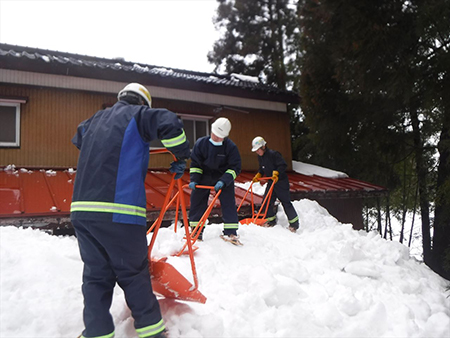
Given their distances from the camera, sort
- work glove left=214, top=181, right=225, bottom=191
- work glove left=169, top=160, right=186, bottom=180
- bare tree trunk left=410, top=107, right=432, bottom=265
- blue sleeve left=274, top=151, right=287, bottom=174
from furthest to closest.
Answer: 1. bare tree trunk left=410, top=107, right=432, bottom=265
2. blue sleeve left=274, top=151, right=287, bottom=174
3. work glove left=214, top=181, right=225, bottom=191
4. work glove left=169, top=160, right=186, bottom=180

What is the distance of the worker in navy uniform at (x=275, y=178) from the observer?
5.93 metres

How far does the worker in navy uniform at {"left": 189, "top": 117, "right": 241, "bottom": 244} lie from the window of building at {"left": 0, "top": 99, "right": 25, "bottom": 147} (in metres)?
4.75

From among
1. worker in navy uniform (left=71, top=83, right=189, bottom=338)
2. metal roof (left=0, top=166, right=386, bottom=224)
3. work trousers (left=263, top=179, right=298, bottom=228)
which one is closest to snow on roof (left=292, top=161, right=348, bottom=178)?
metal roof (left=0, top=166, right=386, bottom=224)

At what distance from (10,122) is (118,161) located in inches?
247

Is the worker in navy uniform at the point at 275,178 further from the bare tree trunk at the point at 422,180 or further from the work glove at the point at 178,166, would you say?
the bare tree trunk at the point at 422,180

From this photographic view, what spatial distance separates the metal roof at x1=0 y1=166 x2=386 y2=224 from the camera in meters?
4.80

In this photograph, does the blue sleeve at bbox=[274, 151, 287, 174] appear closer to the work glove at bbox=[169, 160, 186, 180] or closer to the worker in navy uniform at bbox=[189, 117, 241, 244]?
the worker in navy uniform at bbox=[189, 117, 241, 244]

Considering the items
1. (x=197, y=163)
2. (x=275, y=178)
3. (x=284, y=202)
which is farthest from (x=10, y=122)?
(x=284, y=202)

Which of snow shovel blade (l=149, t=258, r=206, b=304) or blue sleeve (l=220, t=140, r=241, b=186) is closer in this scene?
snow shovel blade (l=149, t=258, r=206, b=304)

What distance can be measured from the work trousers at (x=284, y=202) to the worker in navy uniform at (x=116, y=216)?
393cm

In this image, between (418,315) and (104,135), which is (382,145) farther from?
(104,135)

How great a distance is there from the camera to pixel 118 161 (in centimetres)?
229

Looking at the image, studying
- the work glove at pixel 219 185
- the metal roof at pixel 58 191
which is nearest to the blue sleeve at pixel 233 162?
the work glove at pixel 219 185

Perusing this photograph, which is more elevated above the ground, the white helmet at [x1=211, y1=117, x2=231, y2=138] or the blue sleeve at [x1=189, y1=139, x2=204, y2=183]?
the white helmet at [x1=211, y1=117, x2=231, y2=138]
